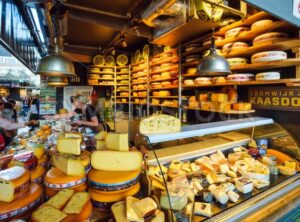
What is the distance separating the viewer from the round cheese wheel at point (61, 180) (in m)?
0.91

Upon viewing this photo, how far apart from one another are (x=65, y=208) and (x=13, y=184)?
22 cm

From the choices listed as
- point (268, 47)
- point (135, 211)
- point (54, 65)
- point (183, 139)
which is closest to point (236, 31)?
point (268, 47)

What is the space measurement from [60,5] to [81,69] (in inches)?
196

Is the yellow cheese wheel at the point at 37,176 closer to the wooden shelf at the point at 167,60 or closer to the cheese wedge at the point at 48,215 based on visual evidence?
the cheese wedge at the point at 48,215

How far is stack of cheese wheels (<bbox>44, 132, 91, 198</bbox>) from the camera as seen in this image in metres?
0.92

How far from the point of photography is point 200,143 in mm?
2227

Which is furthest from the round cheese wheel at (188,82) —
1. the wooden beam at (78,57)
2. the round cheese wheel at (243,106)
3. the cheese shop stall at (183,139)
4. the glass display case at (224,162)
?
the wooden beam at (78,57)

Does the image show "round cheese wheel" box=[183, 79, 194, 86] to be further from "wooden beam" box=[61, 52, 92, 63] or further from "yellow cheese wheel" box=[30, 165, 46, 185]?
"wooden beam" box=[61, 52, 92, 63]

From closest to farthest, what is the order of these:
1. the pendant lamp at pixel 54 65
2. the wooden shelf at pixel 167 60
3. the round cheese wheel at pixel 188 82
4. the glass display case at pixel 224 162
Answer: the glass display case at pixel 224 162 → the pendant lamp at pixel 54 65 → the round cheese wheel at pixel 188 82 → the wooden shelf at pixel 167 60

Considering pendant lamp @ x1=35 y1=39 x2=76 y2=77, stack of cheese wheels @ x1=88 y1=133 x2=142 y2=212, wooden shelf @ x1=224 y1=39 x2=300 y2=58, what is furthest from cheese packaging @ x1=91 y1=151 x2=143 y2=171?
wooden shelf @ x1=224 y1=39 x2=300 y2=58

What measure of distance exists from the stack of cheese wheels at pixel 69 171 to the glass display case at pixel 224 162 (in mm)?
401

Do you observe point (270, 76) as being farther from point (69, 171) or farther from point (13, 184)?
point (13, 184)

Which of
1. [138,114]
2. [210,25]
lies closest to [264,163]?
[210,25]

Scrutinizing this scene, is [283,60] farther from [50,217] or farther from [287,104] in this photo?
[50,217]
